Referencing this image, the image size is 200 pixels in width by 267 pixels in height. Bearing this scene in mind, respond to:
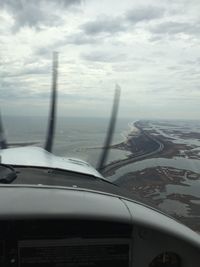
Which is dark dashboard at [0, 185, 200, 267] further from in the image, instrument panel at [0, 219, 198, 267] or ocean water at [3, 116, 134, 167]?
ocean water at [3, 116, 134, 167]

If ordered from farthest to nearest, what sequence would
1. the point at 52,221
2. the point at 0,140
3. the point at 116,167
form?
the point at 116,167
the point at 0,140
the point at 52,221

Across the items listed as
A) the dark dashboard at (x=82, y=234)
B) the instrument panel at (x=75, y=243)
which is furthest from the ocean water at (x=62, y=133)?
the instrument panel at (x=75, y=243)

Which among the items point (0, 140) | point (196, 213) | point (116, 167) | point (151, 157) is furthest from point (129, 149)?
point (0, 140)

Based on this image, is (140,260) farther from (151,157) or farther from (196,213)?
(151,157)

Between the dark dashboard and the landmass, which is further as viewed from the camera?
the landmass


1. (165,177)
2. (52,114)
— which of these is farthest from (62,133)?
(165,177)

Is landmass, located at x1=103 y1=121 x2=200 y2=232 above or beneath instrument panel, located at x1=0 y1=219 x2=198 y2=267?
beneath

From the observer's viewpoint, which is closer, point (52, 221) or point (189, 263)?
point (52, 221)

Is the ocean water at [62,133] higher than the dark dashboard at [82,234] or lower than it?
lower

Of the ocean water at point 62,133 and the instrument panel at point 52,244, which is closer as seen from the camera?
the instrument panel at point 52,244

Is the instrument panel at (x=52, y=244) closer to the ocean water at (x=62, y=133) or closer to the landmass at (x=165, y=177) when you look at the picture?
the ocean water at (x=62, y=133)

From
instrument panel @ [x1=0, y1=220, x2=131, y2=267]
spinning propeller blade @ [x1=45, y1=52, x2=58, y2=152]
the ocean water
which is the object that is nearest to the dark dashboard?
instrument panel @ [x1=0, y1=220, x2=131, y2=267]
